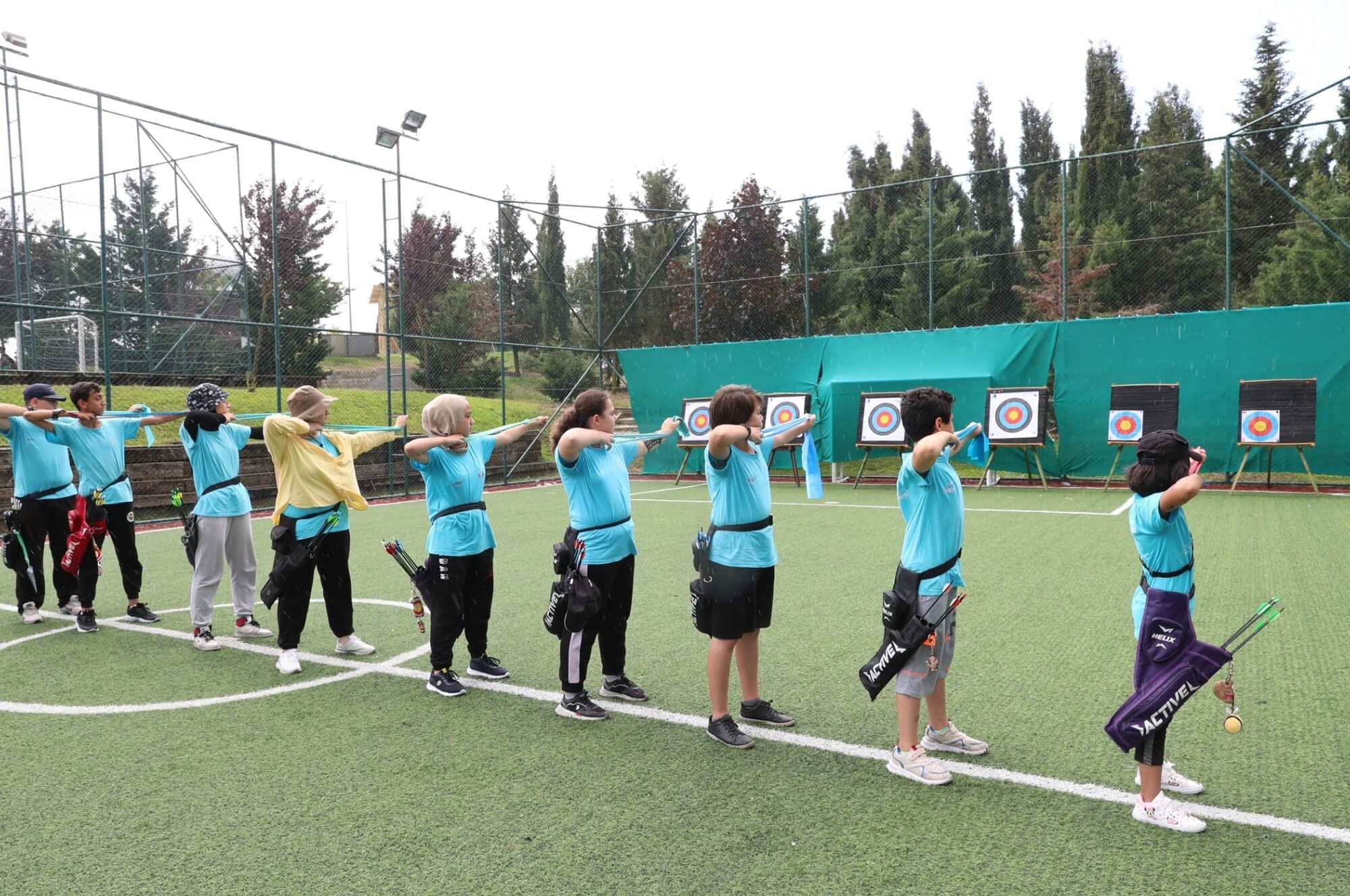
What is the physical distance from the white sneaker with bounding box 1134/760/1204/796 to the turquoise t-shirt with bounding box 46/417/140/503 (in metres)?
5.63

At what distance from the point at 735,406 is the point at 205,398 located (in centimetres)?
332

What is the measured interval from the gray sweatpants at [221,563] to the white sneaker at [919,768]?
375cm

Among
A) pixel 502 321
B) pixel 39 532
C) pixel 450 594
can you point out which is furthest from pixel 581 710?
pixel 502 321

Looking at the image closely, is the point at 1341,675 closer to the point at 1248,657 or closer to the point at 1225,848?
the point at 1248,657

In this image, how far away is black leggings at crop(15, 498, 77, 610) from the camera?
5.70m

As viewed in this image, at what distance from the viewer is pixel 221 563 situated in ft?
16.8

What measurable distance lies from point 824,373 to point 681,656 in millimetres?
11638

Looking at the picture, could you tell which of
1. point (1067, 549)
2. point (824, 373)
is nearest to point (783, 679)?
point (1067, 549)

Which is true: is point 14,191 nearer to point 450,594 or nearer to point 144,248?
point 144,248

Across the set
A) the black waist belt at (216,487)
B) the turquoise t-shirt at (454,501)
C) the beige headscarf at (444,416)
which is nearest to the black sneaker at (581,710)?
the turquoise t-shirt at (454,501)

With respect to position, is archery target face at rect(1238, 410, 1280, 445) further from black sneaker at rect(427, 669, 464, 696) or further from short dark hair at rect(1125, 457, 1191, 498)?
black sneaker at rect(427, 669, 464, 696)

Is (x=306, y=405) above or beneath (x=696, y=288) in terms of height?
beneath

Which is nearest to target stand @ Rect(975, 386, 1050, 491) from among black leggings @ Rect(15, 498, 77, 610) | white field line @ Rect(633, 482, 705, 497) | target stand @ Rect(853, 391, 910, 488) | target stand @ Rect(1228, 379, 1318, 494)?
target stand @ Rect(853, 391, 910, 488)

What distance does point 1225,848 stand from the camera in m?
2.55
